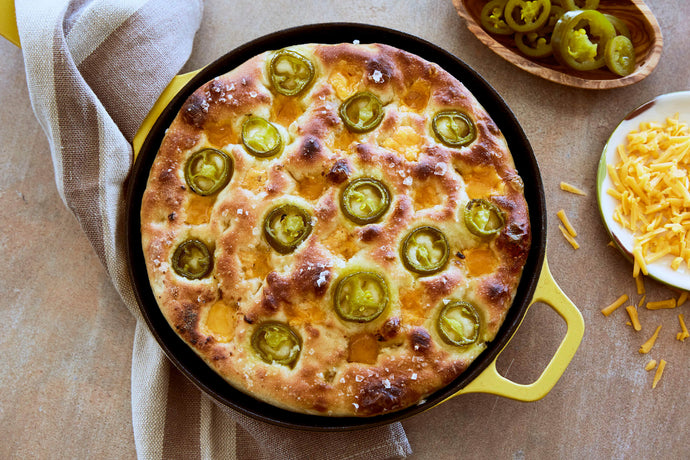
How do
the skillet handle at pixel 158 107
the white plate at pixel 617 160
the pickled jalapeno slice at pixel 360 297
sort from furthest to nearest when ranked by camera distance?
the white plate at pixel 617 160 → the skillet handle at pixel 158 107 → the pickled jalapeno slice at pixel 360 297

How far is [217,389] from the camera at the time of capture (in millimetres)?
2834

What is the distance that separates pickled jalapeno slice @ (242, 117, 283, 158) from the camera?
109 inches

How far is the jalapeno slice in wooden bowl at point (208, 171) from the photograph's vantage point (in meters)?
2.76

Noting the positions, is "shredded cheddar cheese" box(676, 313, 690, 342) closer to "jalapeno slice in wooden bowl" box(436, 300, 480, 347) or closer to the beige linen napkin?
"jalapeno slice in wooden bowl" box(436, 300, 480, 347)

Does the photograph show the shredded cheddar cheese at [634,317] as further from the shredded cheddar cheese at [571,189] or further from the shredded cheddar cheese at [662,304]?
the shredded cheddar cheese at [571,189]

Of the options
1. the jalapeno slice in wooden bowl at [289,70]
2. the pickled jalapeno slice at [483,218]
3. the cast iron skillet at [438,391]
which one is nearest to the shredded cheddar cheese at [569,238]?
the cast iron skillet at [438,391]

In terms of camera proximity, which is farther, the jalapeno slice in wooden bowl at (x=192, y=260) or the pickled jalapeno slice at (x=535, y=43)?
the pickled jalapeno slice at (x=535, y=43)

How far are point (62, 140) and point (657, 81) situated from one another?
11.7 feet

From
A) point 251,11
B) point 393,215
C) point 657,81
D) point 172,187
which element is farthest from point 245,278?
point 657,81

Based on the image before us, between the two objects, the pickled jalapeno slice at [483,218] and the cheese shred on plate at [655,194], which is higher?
the pickled jalapeno slice at [483,218]

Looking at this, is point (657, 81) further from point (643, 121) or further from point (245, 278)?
point (245, 278)

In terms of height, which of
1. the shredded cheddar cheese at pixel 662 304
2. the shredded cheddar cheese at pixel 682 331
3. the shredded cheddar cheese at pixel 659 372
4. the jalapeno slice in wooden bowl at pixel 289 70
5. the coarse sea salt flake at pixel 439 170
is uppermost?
the jalapeno slice in wooden bowl at pixel 289 70

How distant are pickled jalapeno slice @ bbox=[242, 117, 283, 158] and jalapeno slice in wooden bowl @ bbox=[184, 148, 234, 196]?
0.13 m

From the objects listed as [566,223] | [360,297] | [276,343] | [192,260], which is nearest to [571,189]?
[566,223]
